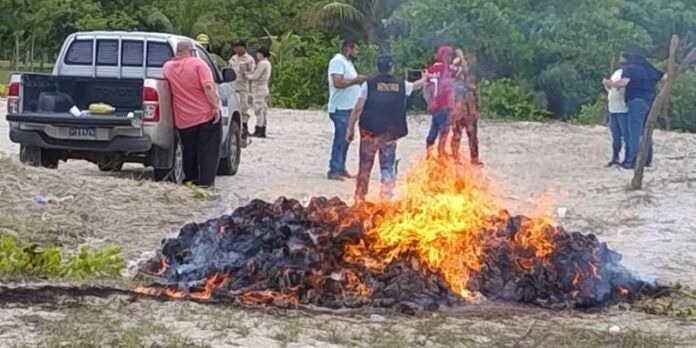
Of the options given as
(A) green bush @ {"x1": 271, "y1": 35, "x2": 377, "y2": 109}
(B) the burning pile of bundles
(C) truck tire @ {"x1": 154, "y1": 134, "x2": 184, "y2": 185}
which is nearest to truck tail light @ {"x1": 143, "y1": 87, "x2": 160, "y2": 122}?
(C) truck tire @ {"x1": 154, "y1": 134, "x2": 184, "y2": 185}

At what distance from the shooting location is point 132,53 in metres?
14.8

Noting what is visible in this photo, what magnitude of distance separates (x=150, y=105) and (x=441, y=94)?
168 inches

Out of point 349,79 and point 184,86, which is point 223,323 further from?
point 349,79

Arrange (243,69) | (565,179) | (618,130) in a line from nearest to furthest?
1. (565,179)
2. (618,130)
3. (243,69)

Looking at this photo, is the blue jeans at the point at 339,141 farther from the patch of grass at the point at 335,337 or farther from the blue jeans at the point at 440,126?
the patch of grass at the point at 335,337

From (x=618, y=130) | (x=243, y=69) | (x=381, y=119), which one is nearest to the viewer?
(x=381, y=119)

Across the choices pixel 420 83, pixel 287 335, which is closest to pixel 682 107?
pixel 420 83

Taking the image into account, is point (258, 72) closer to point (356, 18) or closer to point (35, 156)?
point (35, 156)

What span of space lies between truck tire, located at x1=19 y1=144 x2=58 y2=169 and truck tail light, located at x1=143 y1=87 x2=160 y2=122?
151 centimetres

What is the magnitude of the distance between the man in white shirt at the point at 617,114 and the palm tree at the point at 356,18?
313 cm

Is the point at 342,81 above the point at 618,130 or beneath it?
above

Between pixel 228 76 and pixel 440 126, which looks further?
pixel 440 126

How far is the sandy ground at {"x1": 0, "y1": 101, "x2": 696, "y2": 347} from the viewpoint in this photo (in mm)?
6641

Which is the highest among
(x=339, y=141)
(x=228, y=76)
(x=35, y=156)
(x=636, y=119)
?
(x=228, y=76)
